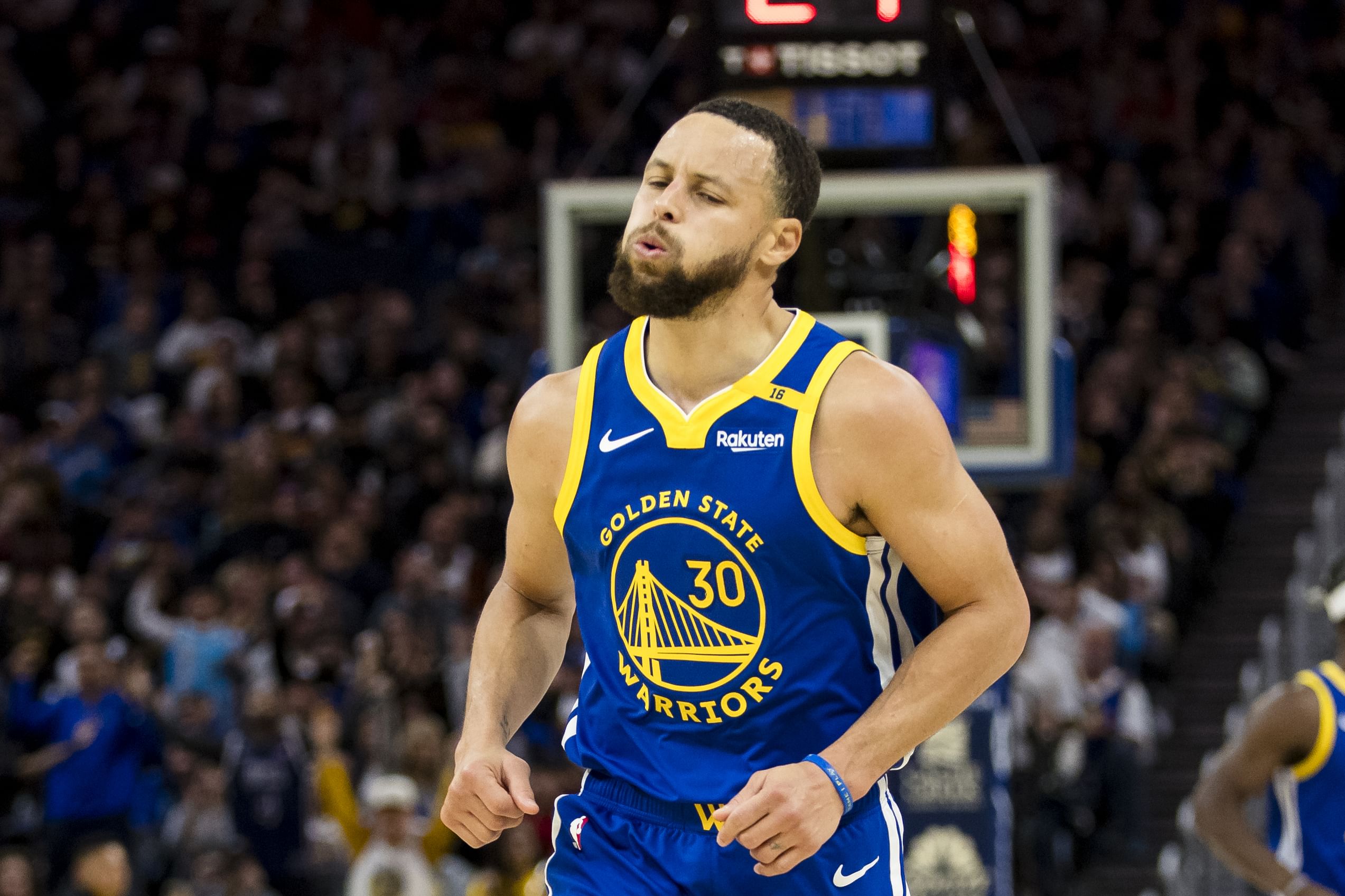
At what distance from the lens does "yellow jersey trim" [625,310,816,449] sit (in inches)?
123

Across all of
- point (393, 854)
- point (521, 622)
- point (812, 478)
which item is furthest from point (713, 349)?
point (393, 854)

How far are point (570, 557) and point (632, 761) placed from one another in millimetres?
357

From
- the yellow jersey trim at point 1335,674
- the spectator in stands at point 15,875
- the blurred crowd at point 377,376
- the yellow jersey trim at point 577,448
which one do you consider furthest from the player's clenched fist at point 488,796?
the spectator in stands at point 15,875

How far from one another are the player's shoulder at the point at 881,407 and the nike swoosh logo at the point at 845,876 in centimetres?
69

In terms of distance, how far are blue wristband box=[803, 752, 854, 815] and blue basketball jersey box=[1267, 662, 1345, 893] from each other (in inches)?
107

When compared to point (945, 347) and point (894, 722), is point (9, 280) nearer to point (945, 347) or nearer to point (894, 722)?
point (945, 347)

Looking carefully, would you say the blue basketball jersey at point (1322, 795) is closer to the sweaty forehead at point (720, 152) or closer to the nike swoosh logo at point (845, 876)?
the nike swoosh logo at point (845, 876)

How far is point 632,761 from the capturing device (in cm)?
318

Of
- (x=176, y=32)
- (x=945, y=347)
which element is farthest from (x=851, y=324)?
(x=176, y=32)

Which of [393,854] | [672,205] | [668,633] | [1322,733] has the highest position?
[672,205]

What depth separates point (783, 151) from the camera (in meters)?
3.21

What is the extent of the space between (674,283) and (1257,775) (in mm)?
2886

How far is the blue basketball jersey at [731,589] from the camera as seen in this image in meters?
3.06

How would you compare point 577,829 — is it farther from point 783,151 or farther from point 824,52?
point 824,52
